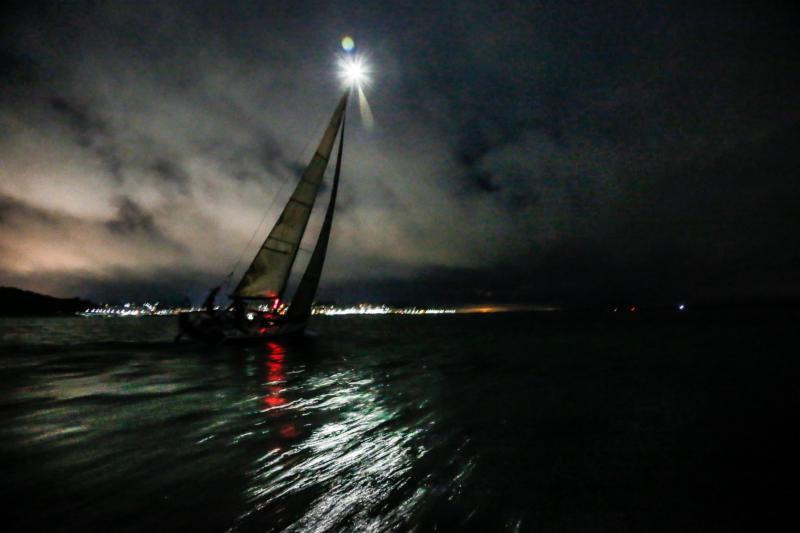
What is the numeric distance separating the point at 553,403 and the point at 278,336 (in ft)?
76.6

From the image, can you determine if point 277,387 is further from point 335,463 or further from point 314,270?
point 314,270

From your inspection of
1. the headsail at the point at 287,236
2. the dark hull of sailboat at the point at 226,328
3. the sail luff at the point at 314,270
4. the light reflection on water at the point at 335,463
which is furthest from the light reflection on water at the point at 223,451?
the sail luff at the point at 314,270

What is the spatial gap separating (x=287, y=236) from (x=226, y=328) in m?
7.90

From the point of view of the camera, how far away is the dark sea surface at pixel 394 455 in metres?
4.67

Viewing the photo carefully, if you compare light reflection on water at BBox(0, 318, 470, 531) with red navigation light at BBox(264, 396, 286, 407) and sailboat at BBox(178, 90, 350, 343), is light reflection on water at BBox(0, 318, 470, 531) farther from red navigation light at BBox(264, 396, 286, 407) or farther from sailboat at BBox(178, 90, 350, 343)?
sailboat at BBox(178, 90, 350, 343)

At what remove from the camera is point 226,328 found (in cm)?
2620

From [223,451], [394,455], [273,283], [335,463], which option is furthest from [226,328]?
[394,455]

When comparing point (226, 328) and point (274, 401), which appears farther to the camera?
point (226, 328)

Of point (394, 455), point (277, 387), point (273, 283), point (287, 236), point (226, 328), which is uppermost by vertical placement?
point (287, 236)

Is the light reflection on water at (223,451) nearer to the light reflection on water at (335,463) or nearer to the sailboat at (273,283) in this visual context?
the light reflection on water at (335,463)

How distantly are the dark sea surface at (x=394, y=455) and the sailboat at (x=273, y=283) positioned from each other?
11960 millimetres

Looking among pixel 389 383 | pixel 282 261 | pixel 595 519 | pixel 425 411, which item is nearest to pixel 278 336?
pixel 282 261

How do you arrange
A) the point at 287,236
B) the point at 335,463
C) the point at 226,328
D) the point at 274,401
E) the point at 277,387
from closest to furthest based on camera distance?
the point at 335,463, the point at 274,401, the point at 277,387, the point at 226,328, the point at 287,236

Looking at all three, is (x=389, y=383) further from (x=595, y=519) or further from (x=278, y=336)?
(x=278, y=336)
